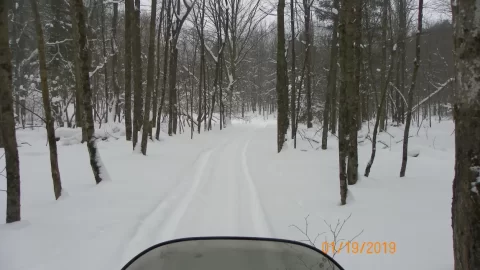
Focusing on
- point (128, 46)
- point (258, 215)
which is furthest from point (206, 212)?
point (128, 46)

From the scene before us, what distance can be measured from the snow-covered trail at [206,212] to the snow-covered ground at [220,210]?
0.06ft

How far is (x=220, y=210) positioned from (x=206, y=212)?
0.96 feet

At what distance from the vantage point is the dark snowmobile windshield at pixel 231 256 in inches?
79.7

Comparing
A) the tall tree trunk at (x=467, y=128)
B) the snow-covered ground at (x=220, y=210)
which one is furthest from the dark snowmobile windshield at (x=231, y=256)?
the snow-covered ground at (x=220, y=210)

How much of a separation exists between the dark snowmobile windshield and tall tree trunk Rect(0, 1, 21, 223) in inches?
175

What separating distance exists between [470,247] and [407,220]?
2.67 metres

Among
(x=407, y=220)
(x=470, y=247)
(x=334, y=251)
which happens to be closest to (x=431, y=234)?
(x=407, y=220)

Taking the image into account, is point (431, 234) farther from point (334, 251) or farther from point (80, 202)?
point (80, 202)

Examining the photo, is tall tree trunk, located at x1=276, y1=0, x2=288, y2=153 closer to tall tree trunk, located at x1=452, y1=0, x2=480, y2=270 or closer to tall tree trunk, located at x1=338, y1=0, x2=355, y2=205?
tall tree trunk, located at x1=338, y1=0, x2=355, y2=205

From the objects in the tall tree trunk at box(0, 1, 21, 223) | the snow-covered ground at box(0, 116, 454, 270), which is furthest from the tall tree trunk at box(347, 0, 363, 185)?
the tall tree trunk at box(0, 1, 21, 223)

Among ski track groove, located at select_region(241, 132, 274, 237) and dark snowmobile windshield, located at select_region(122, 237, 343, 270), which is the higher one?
dark snowmobile windshield, located at select_region(122, 237, 343, 270)

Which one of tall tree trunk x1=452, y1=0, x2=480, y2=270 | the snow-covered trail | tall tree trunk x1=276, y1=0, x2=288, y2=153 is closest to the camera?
tall tree trunk x1=452, y1=0, x2=480, y2=270

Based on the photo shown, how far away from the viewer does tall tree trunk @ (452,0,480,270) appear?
2.48 m

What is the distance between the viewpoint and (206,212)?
659cm
